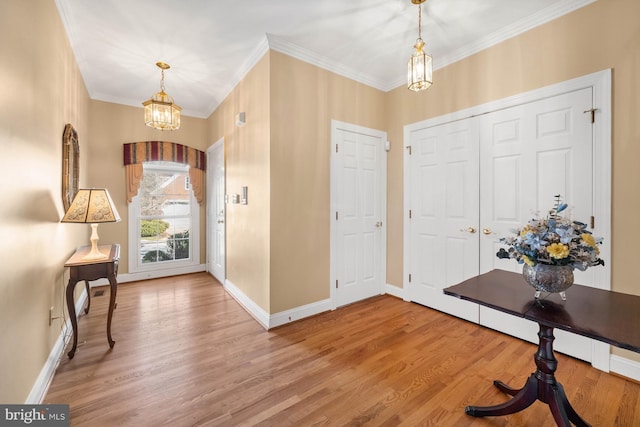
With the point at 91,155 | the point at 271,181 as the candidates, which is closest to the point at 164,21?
the point at 271,181

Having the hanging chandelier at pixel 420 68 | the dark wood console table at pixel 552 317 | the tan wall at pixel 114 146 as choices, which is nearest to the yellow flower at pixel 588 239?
the dark wood console table at pixel 552 317

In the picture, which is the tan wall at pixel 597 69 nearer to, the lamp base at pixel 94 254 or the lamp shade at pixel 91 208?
the lamp shade at pixel 91 208

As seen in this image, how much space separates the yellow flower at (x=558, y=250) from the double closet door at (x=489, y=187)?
16.0 inches

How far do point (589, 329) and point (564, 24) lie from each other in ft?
7.85

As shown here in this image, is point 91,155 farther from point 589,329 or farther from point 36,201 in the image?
point 589,329

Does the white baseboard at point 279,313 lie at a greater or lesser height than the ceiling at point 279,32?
lesser

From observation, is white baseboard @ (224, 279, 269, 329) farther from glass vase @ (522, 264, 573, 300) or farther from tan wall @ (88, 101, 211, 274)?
glass vase @ (522, 264, 573, 300)

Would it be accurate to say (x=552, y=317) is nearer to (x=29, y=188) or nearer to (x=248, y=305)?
(x=248, y=305)

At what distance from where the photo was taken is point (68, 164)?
97.9 inches

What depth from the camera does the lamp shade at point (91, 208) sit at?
2.14 meters

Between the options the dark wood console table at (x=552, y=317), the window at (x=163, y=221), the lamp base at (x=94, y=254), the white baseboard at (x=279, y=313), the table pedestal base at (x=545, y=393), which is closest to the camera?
the dark wood console table at (x=552, y=317)

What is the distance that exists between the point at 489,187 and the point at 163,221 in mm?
4681

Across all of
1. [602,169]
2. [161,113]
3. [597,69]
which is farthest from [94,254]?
[597,69]

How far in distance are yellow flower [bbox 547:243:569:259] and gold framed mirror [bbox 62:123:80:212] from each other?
140 inches
